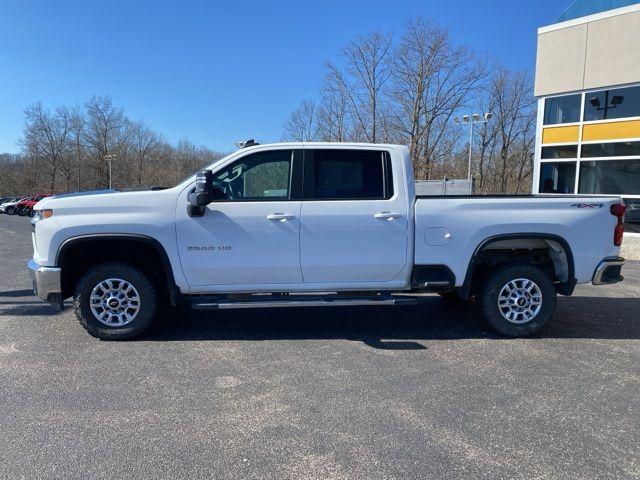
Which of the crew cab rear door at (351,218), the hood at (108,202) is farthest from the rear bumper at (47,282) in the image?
the crew cab rear door at (351,218)

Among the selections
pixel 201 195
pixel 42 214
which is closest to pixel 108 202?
pixel 42 214

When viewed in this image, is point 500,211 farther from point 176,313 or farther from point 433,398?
point 176,313

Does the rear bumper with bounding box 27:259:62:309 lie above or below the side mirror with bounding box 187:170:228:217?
below

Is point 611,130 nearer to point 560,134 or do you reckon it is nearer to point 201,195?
point 560,134

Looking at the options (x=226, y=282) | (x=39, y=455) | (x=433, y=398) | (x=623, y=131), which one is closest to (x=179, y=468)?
(x=39, y=455)

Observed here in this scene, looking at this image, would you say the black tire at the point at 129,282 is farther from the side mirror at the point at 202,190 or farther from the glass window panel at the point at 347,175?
the glass window panel at the point at 347,175

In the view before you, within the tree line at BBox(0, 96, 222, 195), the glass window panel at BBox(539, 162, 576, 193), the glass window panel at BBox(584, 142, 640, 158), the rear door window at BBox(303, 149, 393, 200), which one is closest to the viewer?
the rear door window at BBox(303, 149, 393, 200)

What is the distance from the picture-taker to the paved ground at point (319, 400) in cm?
285

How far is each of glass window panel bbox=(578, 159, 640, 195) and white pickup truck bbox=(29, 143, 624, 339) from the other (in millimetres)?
10135

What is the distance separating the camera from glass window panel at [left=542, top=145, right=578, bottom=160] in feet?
49.0

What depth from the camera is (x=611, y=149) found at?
45.9ft

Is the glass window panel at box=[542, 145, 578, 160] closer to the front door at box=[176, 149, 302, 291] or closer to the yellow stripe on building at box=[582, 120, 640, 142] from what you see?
the yellow stripe on building at box=[582, 120, 640, 142]

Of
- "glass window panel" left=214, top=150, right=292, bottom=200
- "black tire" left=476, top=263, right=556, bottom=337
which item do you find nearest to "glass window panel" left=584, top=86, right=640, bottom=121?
"black tire" left=476, top=263, right=556, bottom=337

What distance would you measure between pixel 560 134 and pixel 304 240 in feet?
43.8
